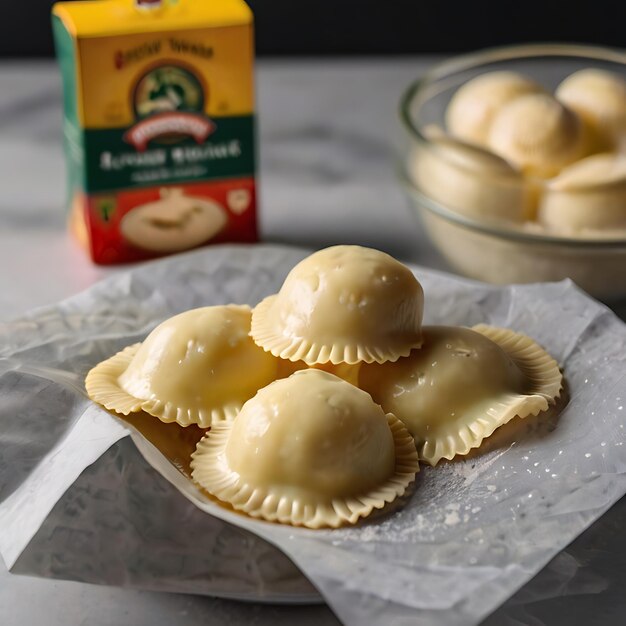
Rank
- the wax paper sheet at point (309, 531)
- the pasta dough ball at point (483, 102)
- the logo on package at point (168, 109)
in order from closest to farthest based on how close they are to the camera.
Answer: the wax paper sheet at point (309, 531) → the logo on package at point (168, 109) → the pasta dough ball at point (483, 102)

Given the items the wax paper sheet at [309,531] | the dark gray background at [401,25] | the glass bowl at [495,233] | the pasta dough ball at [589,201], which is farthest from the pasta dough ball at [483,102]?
the dark gray background at [401,25]

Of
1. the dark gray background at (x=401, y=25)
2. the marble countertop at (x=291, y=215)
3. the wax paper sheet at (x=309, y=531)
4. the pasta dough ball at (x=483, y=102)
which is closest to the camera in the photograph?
the wax paper sheet at (x=309, y=531)

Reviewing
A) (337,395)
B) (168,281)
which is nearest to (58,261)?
(168,281)

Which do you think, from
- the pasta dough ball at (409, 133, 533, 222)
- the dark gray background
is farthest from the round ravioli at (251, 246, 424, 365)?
the dark gray background

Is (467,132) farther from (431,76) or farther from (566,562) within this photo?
(566,562)

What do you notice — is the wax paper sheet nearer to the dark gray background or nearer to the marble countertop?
the marble countertop

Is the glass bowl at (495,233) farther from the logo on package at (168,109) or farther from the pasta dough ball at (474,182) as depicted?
the logo on package at (168,109)

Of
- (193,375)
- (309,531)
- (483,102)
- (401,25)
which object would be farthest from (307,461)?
(401,25)
